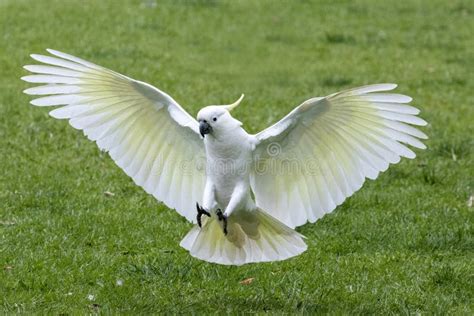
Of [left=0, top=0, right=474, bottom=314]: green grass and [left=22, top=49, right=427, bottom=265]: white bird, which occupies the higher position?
Answer: [left=22, top=49, right=427, bottom=265]: white bird

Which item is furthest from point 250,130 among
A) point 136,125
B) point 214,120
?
point 214,120

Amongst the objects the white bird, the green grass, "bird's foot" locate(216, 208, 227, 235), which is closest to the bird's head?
the white bird

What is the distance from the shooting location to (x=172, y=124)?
251 inches

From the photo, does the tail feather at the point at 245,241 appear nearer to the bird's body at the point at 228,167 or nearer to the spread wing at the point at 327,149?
the bird's body at the point at 228,167

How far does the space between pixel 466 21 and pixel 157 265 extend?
1072 cm

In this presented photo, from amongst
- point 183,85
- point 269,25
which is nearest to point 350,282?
point 183,85

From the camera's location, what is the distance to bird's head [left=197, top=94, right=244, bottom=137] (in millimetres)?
5758

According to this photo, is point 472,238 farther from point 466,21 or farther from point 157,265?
point 466,21

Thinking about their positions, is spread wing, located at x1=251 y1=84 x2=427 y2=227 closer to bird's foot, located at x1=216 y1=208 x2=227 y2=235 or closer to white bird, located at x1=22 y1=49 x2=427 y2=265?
white bird, located at x1=22 y1=49 x2=427 y2=265

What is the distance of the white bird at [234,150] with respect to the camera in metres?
5.88

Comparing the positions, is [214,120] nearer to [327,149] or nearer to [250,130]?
[327,149]

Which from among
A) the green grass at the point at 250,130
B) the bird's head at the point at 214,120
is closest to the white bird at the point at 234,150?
the bird's head at the point at 214,120

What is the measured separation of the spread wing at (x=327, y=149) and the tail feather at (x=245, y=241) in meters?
0.32

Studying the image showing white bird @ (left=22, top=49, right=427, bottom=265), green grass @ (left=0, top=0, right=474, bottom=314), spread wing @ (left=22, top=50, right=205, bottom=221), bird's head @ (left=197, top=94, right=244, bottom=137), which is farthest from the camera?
green grass @ (left=0, top=0, right=474, bottom=314)
